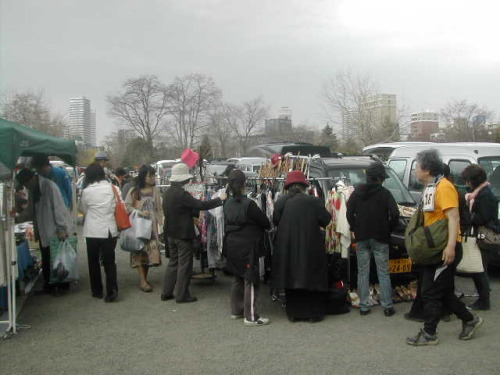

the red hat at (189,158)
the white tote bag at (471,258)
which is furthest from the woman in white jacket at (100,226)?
the white tote bag at (471,258)

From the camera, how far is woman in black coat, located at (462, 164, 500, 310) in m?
6.10

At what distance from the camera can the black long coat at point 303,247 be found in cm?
570

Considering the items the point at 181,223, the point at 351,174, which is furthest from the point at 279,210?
the point at 351,174

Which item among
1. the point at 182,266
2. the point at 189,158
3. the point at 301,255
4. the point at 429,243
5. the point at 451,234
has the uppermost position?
the point at 189,158

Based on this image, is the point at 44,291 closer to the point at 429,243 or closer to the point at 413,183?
the point at 429,243

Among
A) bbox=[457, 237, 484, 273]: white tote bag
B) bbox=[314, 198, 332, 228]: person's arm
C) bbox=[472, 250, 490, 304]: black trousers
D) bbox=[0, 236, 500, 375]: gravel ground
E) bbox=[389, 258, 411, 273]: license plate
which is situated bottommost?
bbox=[0, 236, 500, 375]: gravel ground

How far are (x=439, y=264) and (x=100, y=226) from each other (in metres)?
4.47

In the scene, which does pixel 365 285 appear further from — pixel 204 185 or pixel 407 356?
pixel 204 185

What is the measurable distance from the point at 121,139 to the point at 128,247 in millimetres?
45691

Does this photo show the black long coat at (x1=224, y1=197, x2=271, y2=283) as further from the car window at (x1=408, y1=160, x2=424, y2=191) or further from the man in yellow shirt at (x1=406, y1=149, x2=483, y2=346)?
the car window at (x1=408, y1=160, x2=424, y2=191)

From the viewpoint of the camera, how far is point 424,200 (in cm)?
493

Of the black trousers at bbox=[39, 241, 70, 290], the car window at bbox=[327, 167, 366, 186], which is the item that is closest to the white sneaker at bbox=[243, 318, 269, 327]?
the car window at bbox=[327, 167, 366, 186]

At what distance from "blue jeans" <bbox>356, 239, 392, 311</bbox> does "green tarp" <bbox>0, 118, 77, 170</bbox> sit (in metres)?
4.03

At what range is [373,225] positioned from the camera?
5.81 metres
